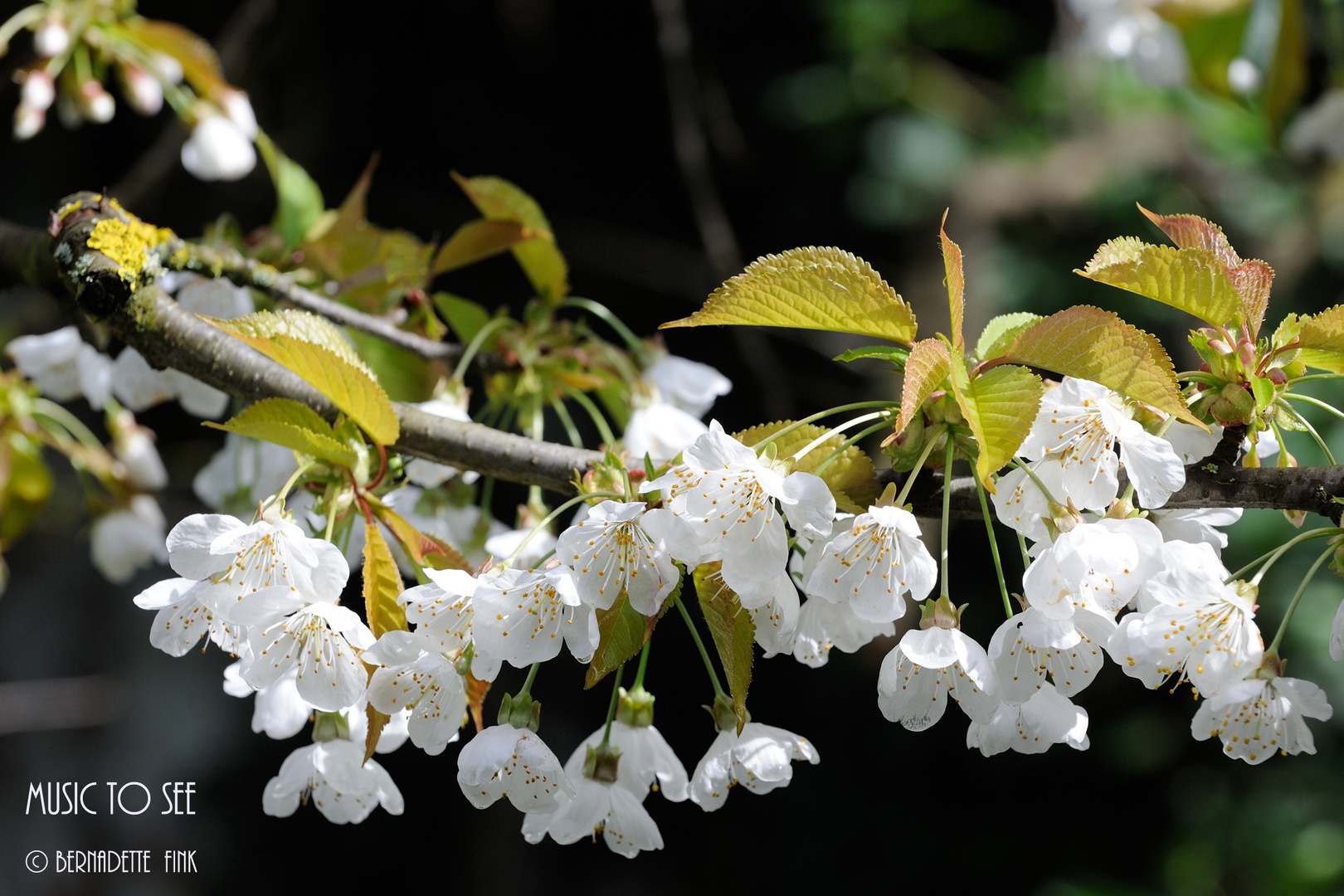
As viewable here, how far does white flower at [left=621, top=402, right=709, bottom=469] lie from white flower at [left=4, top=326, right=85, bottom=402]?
2.09ft

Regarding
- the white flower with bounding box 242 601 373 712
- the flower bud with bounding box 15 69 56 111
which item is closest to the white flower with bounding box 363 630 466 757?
the white flower with bounding box 242 601 373 712

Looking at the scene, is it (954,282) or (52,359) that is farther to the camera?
(52,359)

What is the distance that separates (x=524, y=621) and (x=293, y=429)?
19 cm

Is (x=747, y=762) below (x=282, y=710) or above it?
below

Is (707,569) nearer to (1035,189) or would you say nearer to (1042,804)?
(1042,804)

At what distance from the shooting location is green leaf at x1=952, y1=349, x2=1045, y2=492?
455 millimetres

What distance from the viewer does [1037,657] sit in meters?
0.49

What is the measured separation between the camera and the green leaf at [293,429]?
21.9 inches

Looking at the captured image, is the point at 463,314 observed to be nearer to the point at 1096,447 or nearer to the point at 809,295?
the point at 809,295

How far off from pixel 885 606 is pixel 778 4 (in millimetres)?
2374

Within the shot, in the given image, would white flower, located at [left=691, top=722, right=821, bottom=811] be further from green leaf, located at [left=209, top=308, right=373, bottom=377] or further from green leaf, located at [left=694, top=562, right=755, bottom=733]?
green leaf, located at [left=209, top=308, right=373, bottom=377]

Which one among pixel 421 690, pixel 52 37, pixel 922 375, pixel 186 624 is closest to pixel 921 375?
pixel 922 375

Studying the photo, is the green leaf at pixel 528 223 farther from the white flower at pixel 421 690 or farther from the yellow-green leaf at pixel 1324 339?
the yellow-green leaf at pixel 1324 339

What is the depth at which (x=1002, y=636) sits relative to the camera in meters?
0.50
